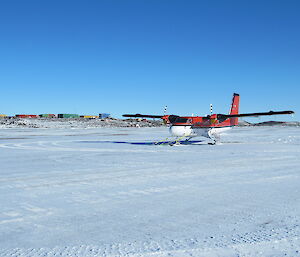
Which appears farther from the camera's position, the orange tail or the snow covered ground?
the orange tail

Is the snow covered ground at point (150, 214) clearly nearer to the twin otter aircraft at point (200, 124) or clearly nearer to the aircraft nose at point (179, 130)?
the aircraft nose at point (179, 130)

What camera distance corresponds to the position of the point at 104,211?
652 centimetres

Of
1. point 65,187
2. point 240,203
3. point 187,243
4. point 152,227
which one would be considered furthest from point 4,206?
point 240,203

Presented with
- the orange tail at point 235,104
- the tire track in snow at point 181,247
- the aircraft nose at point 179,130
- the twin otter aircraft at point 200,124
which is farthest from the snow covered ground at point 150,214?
the orange tail at point 235,104

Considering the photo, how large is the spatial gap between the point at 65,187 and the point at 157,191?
2764mm

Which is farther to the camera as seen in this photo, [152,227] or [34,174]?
[34,174]

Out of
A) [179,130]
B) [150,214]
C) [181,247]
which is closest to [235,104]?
[179,130]

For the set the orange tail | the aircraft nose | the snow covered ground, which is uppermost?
the orange tail

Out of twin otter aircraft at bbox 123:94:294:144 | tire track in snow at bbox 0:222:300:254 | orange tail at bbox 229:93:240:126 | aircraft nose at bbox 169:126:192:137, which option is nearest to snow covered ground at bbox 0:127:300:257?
tire track in snow at bbox 0:222:300:254

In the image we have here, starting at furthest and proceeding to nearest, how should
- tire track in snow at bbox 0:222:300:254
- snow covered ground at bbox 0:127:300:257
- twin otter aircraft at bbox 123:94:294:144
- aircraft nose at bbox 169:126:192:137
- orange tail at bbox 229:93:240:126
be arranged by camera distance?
1. orange tail at bbox 229:93:240:126
2. twin otter aircraft at bbox 123:94:294:144
3. aircraft nose at bbox 169:126:192:137
4. snow covered ground at bbox 0:127:300:257
5. tire track in snow at bbox 0:222:300:254

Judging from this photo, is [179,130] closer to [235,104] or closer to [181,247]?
[235,104]

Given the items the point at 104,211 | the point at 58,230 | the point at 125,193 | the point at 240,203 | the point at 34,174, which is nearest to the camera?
the point at 58,230

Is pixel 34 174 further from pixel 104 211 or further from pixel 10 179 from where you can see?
pixel 104 211

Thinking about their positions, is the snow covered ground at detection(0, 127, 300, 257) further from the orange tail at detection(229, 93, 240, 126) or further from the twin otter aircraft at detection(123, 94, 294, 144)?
the orange tail at detection(229, 93, 240, 126)
